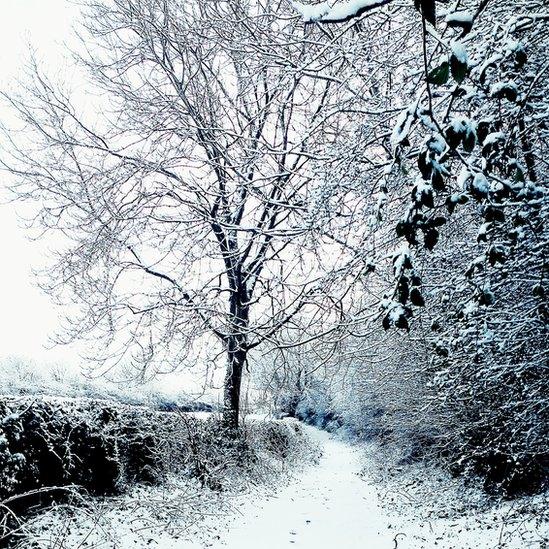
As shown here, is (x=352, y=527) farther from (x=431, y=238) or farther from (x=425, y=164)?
(x=425, y=164)

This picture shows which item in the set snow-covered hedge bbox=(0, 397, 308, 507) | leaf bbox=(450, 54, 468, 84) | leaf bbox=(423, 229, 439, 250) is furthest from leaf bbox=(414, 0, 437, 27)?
snow-covered hedge bbox=(0, 397, 308, 507)

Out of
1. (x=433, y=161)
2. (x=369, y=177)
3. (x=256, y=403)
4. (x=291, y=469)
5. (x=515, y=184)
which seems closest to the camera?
(x=433, y=161)

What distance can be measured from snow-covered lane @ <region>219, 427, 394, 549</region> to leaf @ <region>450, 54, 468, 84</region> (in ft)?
21.2

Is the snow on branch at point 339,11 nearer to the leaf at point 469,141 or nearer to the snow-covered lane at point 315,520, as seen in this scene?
the leaf at point 469,141

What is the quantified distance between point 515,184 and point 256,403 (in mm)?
18590

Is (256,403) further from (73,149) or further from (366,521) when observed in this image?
(73,149)

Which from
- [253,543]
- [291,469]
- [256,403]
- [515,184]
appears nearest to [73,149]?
[253,543]

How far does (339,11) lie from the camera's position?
2.00m

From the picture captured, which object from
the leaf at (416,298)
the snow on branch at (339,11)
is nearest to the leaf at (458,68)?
the snow on branch at (339,11)

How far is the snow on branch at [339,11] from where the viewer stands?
1877 mm

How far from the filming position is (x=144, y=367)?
30.8ft

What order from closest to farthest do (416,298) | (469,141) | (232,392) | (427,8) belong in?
(427,8), (469,141), (416,298), (232,392)

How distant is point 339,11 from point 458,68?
73 centimetres

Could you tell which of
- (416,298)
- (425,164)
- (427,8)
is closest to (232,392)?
(416,298)
